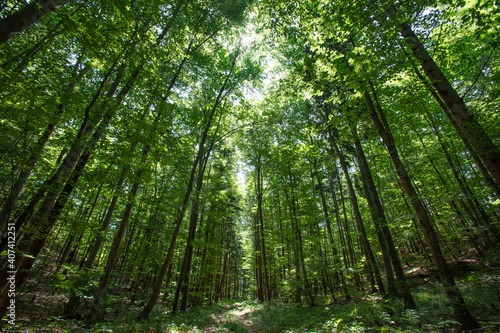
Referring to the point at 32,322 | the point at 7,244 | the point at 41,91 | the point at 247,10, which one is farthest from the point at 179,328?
the point at 247,10

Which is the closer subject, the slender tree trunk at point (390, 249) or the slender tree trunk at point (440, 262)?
the slender tree trunk at point (440, 262)

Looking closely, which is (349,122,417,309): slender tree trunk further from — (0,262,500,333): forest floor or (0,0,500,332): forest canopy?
(0,262,500,333): forest floor

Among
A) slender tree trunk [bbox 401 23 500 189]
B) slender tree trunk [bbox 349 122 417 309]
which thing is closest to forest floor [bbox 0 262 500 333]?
slender tree trunk [bbox 349 122 417 309]

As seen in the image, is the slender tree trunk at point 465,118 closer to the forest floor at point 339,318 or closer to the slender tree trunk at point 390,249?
the forest floor at point 339,318

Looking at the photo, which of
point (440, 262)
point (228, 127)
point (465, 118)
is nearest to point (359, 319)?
point (440, 262)

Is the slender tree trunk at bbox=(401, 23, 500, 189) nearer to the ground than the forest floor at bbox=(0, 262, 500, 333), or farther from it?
farther from it

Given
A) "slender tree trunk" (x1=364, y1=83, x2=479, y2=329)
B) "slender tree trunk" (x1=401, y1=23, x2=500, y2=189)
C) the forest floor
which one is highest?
"slender tree trunk" (x1=401, y1=23, x2=500, y2=189)

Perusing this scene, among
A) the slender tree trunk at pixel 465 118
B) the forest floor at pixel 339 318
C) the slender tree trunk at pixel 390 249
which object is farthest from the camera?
the slender tree trunk at pixel 390 249

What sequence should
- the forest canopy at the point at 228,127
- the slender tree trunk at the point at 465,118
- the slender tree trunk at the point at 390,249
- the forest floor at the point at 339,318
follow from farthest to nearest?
1. the slender tree trunk at the point at 390,249
2. the forest floor at the point at 339,318
3. the forest canopy at the point at 228,127
4. the slender tree trunk at the point at 465,118

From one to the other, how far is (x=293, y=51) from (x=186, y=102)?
309 inches

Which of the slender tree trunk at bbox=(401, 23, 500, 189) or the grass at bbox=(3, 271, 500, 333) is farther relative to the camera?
the grass at bbox=(3, 271, 500, 333)

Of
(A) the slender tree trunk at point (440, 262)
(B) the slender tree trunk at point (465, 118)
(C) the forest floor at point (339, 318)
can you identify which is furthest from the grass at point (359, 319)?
(B) the slender tree trunk at point (465, 118)

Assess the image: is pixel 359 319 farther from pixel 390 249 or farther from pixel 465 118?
pixel 465 118

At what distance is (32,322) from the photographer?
18.1 ft
